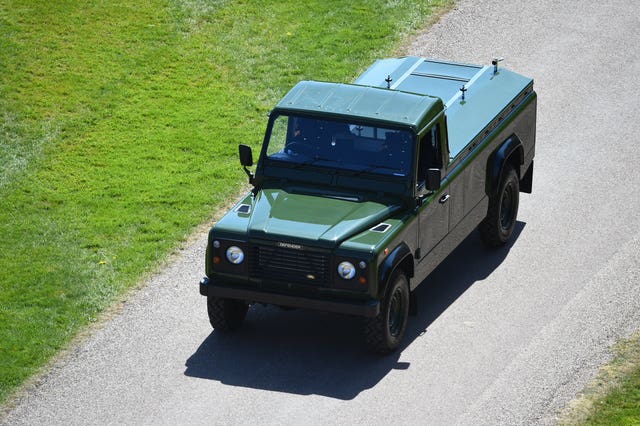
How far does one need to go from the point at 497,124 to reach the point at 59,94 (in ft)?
24.8

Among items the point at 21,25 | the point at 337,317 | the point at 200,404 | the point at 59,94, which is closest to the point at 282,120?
the point at 337,317

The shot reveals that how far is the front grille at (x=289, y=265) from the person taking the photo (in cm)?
1391

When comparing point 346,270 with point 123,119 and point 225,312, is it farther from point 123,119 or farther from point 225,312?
point 123,119

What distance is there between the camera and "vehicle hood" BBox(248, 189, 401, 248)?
1397cm

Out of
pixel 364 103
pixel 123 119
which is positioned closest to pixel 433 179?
pixel 364 103

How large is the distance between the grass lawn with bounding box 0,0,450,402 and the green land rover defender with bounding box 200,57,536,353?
2304 millimetres

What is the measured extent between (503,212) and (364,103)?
2.87m

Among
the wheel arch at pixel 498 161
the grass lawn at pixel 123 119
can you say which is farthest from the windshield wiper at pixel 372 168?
the grass lawn at pixel 123 119

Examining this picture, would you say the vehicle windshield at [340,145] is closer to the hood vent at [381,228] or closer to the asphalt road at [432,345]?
the hood vent at [381,228]

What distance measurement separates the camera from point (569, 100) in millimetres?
20766

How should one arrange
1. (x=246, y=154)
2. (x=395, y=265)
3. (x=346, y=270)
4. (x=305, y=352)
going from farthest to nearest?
(x=246, y=154), (x=305, y=352), (x=395, y=265), (x=346, y=270)

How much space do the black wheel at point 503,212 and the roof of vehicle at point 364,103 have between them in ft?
6.01

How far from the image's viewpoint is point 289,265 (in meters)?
14.0

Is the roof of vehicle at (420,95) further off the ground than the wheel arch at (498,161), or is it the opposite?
the roof of vehicle at (420,95)
